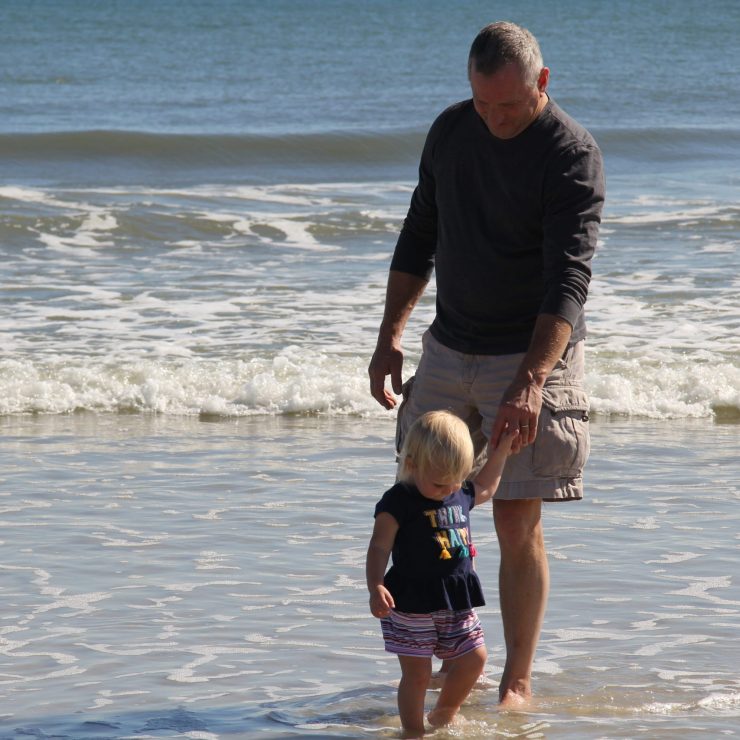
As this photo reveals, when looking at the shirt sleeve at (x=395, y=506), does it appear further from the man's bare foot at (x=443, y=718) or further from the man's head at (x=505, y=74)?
the man's head at (x=505, y=74)

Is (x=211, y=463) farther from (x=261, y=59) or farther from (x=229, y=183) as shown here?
(x=261, y=59)

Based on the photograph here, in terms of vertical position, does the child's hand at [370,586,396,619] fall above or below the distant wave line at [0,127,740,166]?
below

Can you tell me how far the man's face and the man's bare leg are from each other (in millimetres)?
1020

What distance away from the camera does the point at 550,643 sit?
4391 millimetres

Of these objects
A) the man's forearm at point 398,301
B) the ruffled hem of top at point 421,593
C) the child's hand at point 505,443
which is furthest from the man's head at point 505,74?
the ruffled hem of top at point 421,593

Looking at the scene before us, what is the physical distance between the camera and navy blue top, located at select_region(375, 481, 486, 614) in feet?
11.3

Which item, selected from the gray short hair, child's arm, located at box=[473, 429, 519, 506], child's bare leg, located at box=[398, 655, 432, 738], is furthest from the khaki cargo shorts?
the gray short hair

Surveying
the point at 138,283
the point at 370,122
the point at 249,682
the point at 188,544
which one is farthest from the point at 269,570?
the point at 370,122

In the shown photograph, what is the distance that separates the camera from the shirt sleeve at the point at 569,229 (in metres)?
3.44

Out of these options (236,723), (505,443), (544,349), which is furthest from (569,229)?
(236,723)

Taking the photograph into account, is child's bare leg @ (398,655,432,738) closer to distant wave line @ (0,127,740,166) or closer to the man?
the man

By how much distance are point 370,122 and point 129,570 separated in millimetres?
22117

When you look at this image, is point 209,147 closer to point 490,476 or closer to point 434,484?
point 490,476

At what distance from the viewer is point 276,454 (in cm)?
717
